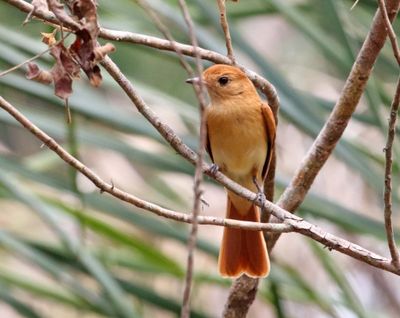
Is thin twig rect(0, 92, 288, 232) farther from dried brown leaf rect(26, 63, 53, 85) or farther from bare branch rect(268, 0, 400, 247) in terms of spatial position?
bare branch rect(268, 0, 400, 247)

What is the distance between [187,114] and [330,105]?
1.59 ft

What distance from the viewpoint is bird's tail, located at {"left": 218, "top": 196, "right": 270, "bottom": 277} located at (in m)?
2.77

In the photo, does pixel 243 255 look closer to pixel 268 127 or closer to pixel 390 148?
pixel 268 127

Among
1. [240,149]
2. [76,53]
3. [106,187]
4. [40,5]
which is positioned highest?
[240,149]

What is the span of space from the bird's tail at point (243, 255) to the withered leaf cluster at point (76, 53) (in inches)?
41.9

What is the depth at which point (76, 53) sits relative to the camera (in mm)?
1851

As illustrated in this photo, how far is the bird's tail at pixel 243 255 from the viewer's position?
9.09 feet

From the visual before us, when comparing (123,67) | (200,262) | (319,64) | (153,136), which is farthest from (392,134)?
(319,64)

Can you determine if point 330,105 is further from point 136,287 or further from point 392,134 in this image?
point 392,134

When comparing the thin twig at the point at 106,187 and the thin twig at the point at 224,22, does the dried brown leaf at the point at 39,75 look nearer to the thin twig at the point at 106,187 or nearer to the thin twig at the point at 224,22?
the thin twig at the point at 106,187

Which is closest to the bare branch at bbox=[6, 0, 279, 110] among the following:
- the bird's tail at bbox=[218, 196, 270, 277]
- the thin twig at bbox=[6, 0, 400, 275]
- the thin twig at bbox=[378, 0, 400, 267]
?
the thin twig at bbox=[6, 0, 400, 275]

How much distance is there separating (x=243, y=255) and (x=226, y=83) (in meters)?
0.69

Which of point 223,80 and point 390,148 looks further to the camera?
point 223,80

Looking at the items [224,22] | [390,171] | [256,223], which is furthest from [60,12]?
[390,171]
